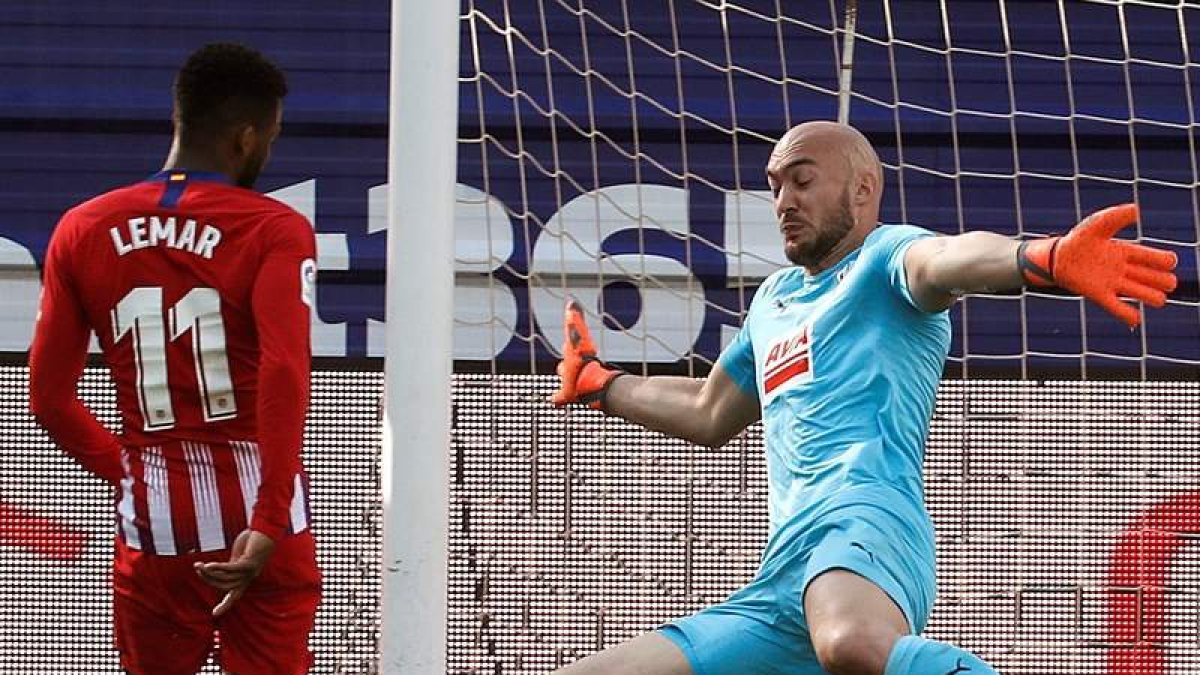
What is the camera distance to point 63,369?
3.15 metres

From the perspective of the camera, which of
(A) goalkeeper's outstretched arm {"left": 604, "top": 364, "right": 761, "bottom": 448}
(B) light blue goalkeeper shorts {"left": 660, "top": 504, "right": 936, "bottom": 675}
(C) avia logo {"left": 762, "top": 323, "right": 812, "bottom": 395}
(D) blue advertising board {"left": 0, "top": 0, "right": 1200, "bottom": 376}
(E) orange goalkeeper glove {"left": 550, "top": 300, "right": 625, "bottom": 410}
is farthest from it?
(D) blue advertising board {"left": 0, "top": 0, "right": 1200, "bottom": 376}

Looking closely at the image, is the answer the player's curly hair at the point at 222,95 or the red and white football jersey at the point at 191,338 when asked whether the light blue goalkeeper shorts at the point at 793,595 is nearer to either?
the red and white football jersey at the point at 191,338

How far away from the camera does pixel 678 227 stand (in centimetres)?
550

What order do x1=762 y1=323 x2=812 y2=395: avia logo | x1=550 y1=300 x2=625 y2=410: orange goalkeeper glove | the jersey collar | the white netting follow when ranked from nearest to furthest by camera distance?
the jersey collar < x1=762 y1=323 x2=812 y2=395: avia logo < x1=550 y1=300 x2=625 y2=410: orange goalkeeper glove < the white netting

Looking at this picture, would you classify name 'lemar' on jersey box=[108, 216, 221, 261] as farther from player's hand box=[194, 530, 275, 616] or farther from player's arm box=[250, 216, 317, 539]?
player's hand box=[194, 530, 275, 616]

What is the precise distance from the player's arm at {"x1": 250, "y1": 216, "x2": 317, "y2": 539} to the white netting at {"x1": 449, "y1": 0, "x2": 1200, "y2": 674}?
2.12 m

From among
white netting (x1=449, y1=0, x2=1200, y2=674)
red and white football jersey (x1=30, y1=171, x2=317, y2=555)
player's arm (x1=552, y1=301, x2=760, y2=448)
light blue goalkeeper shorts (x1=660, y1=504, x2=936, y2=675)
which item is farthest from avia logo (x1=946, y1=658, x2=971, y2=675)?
white netting (x1=449, y1=0, x2=1200, y2=674)

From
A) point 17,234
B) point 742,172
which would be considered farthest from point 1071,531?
point 17,234

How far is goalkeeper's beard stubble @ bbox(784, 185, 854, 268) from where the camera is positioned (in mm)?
3561

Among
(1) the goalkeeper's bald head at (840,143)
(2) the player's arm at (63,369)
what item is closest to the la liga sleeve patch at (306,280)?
(2) the player's arm at (63,369)

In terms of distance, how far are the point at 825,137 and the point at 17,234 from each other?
280 centimetres

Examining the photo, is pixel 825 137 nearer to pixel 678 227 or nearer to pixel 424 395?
pixel 424 395

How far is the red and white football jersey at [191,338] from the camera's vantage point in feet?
9.82

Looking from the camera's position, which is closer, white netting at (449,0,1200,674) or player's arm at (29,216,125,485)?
player's arm at (29,216,125,485)
